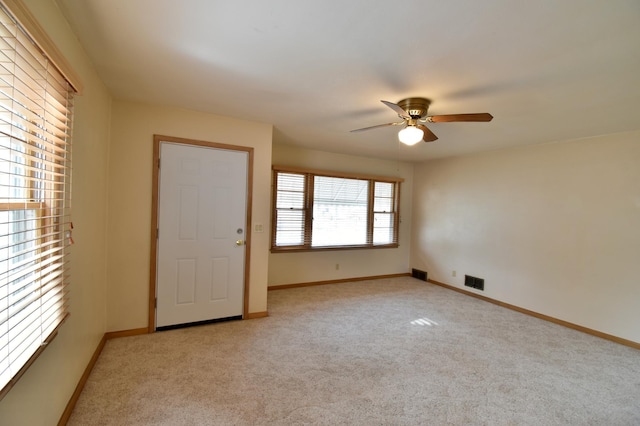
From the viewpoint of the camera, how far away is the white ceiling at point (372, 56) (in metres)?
1.46

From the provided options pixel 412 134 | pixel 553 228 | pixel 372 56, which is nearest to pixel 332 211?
pixel 412 134

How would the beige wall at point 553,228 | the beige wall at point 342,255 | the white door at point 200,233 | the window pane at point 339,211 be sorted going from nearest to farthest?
1. the white door at point 200,233
2. the beige wall at point 553,228
3. the beige wall at point 342,255
4. the window pane at point 339,211

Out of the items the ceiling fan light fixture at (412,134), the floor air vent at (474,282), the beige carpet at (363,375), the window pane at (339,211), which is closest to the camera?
the beige carpet at (363,375)

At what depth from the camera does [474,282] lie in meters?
4.72

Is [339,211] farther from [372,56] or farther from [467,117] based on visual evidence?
[372,56]

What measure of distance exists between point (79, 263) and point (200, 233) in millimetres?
1220

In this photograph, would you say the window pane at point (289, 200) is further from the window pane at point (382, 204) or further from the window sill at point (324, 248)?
the window pane at point (382, 204)

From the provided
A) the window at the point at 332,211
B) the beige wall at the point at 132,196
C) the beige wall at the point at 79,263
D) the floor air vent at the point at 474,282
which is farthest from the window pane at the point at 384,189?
the beige wall at the point at 79,263

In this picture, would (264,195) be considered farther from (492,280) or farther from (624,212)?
(624,212)

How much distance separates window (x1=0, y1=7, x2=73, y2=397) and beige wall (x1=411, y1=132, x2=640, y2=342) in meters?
5.04

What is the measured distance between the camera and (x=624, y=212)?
3.24m

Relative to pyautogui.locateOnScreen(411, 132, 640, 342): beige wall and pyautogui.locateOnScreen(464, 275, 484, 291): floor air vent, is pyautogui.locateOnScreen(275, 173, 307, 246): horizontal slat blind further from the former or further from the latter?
pyautogui.locateOnScreen(464, 275, 484, 291): floor air vent

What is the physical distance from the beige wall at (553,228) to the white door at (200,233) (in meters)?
3.71

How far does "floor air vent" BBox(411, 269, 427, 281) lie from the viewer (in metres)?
5.61
